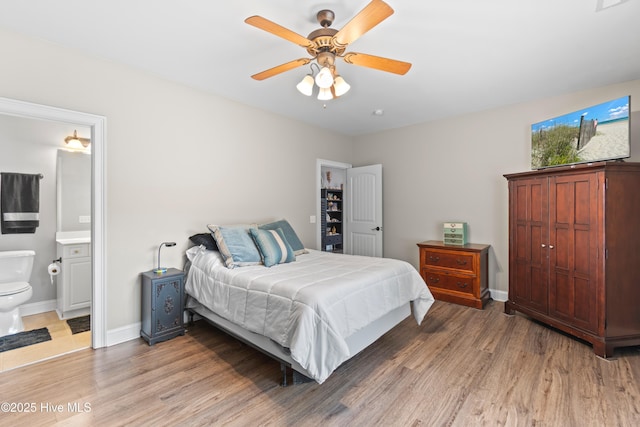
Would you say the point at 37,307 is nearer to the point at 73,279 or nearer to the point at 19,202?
the point at 73,279

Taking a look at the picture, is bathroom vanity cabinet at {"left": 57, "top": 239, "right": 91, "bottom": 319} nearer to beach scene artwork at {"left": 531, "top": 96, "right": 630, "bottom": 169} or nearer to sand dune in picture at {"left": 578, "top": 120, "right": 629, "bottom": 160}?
beach scene artwork at {"left": 531, "top": 96, "right": 630, "bottom": 169}

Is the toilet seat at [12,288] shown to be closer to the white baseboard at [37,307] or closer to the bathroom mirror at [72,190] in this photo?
the white baseboard at [37,307]

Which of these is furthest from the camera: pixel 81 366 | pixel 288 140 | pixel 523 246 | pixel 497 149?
pixel 288 140

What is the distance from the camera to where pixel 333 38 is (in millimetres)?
1946

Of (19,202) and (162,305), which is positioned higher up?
(19,202)

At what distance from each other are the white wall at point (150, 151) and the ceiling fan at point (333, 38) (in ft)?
4.44

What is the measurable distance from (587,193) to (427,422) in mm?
2389

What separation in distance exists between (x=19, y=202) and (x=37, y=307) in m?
1.23

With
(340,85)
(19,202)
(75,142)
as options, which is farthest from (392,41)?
(19,202)

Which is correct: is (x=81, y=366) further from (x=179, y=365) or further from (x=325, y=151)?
(x=325, y=151)

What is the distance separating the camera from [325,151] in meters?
4.89

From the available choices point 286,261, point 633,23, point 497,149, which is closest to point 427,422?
point 286,261

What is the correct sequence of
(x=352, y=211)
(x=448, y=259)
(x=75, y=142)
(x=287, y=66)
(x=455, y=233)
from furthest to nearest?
(x=352, y=211)
(x=455, y=233)
(x=448, y=259)
(x=75, y=142)
(x=287, y=66)

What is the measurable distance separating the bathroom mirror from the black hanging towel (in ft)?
0.68
